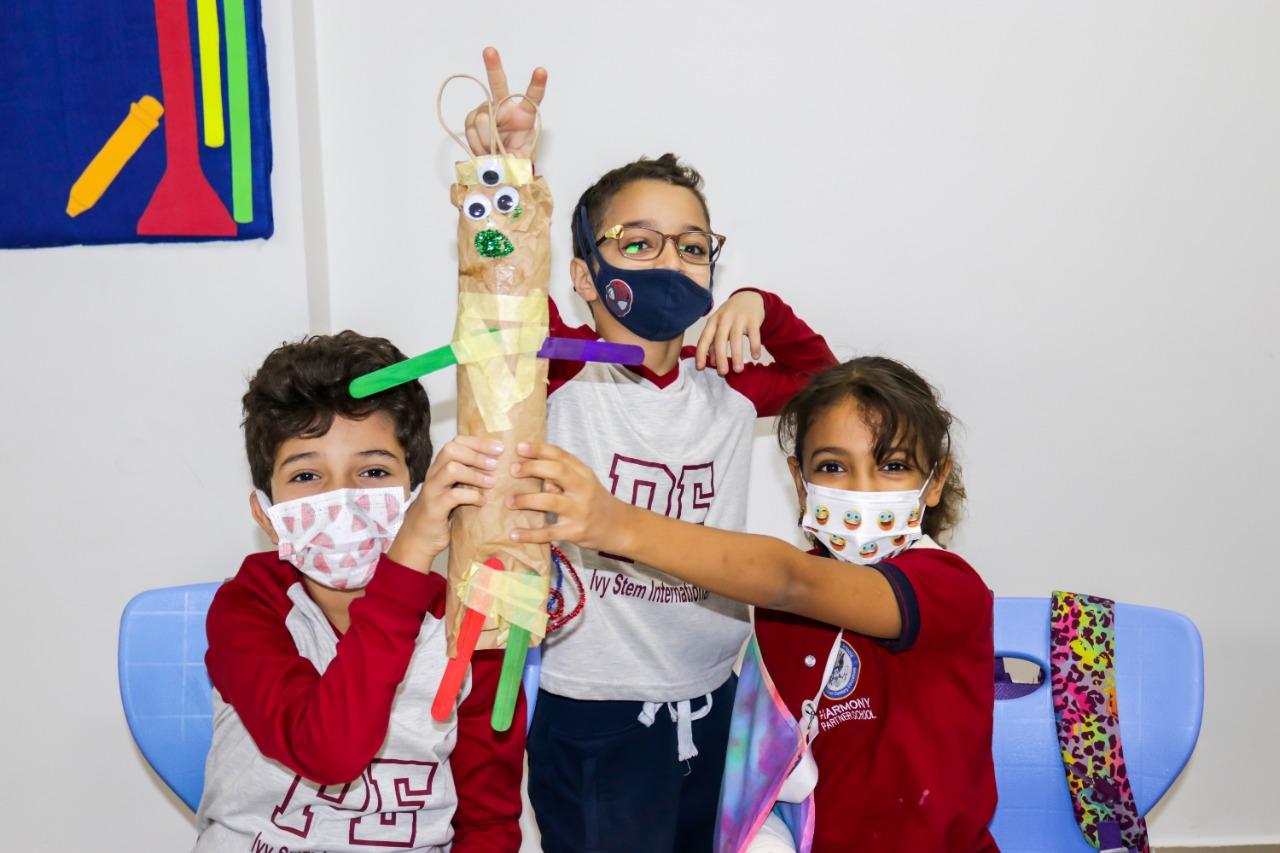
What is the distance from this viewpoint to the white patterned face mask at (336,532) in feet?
4.85

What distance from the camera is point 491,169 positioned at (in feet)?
4.06

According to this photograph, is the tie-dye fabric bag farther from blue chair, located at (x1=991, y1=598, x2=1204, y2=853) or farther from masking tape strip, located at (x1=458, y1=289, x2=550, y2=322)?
masking tape strip, located at (x1=458, y1=289, x2=550, y2=322)

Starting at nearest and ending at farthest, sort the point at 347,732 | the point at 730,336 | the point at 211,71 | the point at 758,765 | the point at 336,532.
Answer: the point at 347,732, the point at 336,532, the point at 758,765, the point at 730,336, the point at 211,71

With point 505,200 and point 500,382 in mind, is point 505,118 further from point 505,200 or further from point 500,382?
point 500,382

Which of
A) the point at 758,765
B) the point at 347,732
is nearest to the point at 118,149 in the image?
the point at 347,732

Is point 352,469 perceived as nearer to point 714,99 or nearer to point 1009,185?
point 714,99

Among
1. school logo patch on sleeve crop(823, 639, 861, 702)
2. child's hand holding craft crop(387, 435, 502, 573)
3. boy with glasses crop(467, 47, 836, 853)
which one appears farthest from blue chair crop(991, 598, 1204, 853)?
child's hand holding craft crop(387, 435, 502, 573)

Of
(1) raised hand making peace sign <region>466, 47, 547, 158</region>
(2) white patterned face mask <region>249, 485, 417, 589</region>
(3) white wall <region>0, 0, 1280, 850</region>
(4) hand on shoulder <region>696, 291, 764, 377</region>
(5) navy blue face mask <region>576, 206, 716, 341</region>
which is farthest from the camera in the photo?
(3) white wall <region>0, 0, 1280, 850</region>

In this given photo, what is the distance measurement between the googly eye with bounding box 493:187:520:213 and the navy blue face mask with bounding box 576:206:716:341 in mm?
507

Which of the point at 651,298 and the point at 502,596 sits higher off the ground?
the point at 651,298

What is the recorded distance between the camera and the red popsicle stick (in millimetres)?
1177

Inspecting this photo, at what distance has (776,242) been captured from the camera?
2.41 meters

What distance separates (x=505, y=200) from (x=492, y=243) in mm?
54

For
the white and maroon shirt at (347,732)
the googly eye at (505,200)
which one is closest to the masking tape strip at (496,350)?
the googly eye at (505,200)
